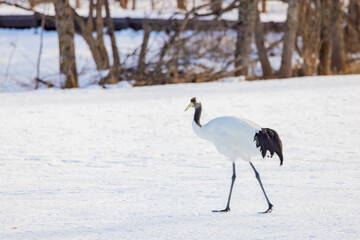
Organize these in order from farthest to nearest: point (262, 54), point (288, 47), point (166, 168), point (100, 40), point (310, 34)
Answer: point (310, 34) → point (262, 54) → point (100, 40) → point (288, 47) → point (166, 168)

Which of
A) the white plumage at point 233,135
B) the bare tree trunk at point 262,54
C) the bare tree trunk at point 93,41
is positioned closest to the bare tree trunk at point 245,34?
the bare tree trunk at point 262,54

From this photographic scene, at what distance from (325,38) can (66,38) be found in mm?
7232

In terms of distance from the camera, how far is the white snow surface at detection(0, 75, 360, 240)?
5.07 metres

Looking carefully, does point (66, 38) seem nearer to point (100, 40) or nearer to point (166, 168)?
point (100, 40)

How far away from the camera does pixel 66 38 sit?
1473 cm

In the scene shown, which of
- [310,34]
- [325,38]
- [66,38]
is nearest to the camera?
[66,38]

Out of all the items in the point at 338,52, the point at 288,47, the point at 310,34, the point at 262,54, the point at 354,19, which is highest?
the point at 354,19

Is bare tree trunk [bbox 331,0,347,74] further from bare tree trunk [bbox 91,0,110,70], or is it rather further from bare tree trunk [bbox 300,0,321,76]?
bare tree trunk [bbox 91,0,110,70]

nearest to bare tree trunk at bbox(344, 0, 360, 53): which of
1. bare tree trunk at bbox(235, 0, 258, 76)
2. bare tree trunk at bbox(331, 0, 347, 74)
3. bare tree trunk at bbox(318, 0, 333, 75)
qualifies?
bare tree trunk at bbox(331, 0, 347, 74)

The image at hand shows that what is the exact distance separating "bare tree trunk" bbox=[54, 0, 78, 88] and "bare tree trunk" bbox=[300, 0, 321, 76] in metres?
5.86

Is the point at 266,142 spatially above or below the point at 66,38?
above

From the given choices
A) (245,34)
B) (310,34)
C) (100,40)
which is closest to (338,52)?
(310,34)

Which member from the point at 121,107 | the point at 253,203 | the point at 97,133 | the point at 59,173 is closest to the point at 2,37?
the point at 121,107

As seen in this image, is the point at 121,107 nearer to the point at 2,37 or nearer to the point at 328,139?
the point at 328,139
